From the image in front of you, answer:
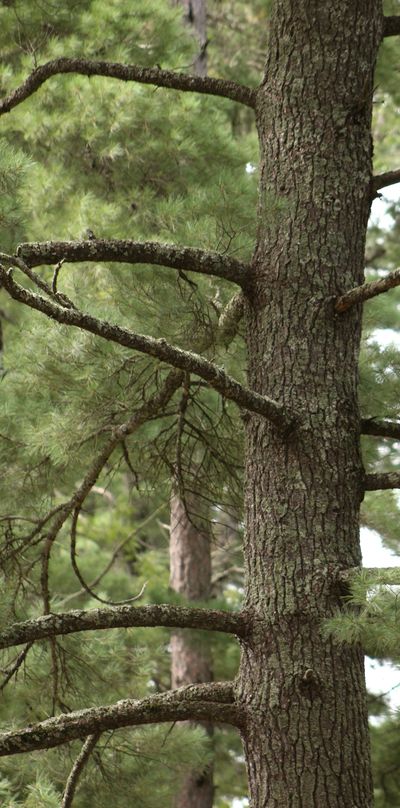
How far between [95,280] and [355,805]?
2747 mm

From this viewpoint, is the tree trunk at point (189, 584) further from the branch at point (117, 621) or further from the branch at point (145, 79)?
the branch at point (117, 621)

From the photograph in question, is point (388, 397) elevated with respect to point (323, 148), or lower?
lower

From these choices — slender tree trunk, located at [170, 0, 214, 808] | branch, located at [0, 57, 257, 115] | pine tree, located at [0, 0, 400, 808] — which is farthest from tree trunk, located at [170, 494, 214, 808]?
branch, located at [0, 57, 257, 115]

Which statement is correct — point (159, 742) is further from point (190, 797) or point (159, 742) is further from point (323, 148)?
point (323, 148)

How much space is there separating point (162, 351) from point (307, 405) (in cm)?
56

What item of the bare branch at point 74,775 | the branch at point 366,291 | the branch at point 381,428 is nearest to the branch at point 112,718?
the bare branch at point 74,775

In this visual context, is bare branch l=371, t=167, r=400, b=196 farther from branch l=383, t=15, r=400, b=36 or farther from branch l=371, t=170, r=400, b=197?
branch l=383, t=15, r=400, b=36

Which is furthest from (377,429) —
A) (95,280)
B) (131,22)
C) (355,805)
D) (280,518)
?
(131,22)

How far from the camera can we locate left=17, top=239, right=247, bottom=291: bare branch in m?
3.12

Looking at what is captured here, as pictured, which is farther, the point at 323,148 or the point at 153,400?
the point at 153,400

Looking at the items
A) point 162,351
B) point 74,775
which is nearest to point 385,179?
point 162,351

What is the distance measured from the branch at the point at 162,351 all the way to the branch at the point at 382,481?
11.9 inches

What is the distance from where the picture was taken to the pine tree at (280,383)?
3.01m

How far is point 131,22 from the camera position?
5910mm
